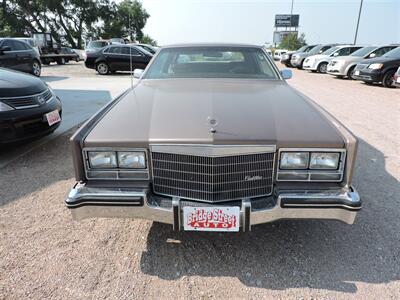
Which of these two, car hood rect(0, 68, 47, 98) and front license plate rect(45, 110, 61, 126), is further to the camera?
front license plate rect(45, 110, 61, 126)

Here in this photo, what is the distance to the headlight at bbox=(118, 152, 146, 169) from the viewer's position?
222cm

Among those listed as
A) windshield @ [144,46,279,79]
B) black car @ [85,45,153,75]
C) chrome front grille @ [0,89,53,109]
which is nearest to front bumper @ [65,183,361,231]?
windshield @ [144,46,279,79]

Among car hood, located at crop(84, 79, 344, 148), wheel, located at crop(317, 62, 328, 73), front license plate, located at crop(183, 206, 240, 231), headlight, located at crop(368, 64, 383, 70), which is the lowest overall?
wheel, located at crop(317, 62, 328, 73)

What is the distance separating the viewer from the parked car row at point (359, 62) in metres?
11.0

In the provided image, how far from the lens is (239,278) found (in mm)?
2230

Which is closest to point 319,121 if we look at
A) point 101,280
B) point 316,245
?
point 316,245

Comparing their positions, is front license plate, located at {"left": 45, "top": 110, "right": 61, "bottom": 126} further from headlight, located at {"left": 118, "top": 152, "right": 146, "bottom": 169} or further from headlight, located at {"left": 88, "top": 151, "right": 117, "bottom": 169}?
Result: headlight, located at {"left": 118, "top": 152, "right": 146, "bottom": 169}

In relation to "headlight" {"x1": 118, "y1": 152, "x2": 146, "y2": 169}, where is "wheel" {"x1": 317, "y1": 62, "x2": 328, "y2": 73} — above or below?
below

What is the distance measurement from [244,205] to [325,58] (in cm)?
1725

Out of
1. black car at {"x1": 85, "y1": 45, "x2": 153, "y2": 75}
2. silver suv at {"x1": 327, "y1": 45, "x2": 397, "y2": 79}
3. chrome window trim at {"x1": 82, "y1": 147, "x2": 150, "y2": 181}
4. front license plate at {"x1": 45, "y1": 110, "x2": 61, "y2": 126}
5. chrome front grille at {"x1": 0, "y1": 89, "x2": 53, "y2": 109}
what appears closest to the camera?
chrome window trim at {"x1": 82, "y1": 147, "x2": 150, "y2": 181}

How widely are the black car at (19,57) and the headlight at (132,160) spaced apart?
33.4 feet

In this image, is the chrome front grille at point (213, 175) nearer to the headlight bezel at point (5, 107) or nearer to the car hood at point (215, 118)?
the car hood at point (215, 118)

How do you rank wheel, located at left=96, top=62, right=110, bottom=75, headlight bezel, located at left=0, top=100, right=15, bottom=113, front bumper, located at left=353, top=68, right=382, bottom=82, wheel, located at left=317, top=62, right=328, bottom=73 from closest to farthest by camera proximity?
headlight bezel, located at left=0, top=100, right=15, bottom=113 → front bumper, located at left=353, top=68, right=382, bottom=82 → wheel, located at left=96, top=62, right=110, bottom=75 → wheel, located at left=317, top=62, right=328, bottom=73

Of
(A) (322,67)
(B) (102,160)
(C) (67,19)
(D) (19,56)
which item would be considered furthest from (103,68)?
(C) (67,19)
